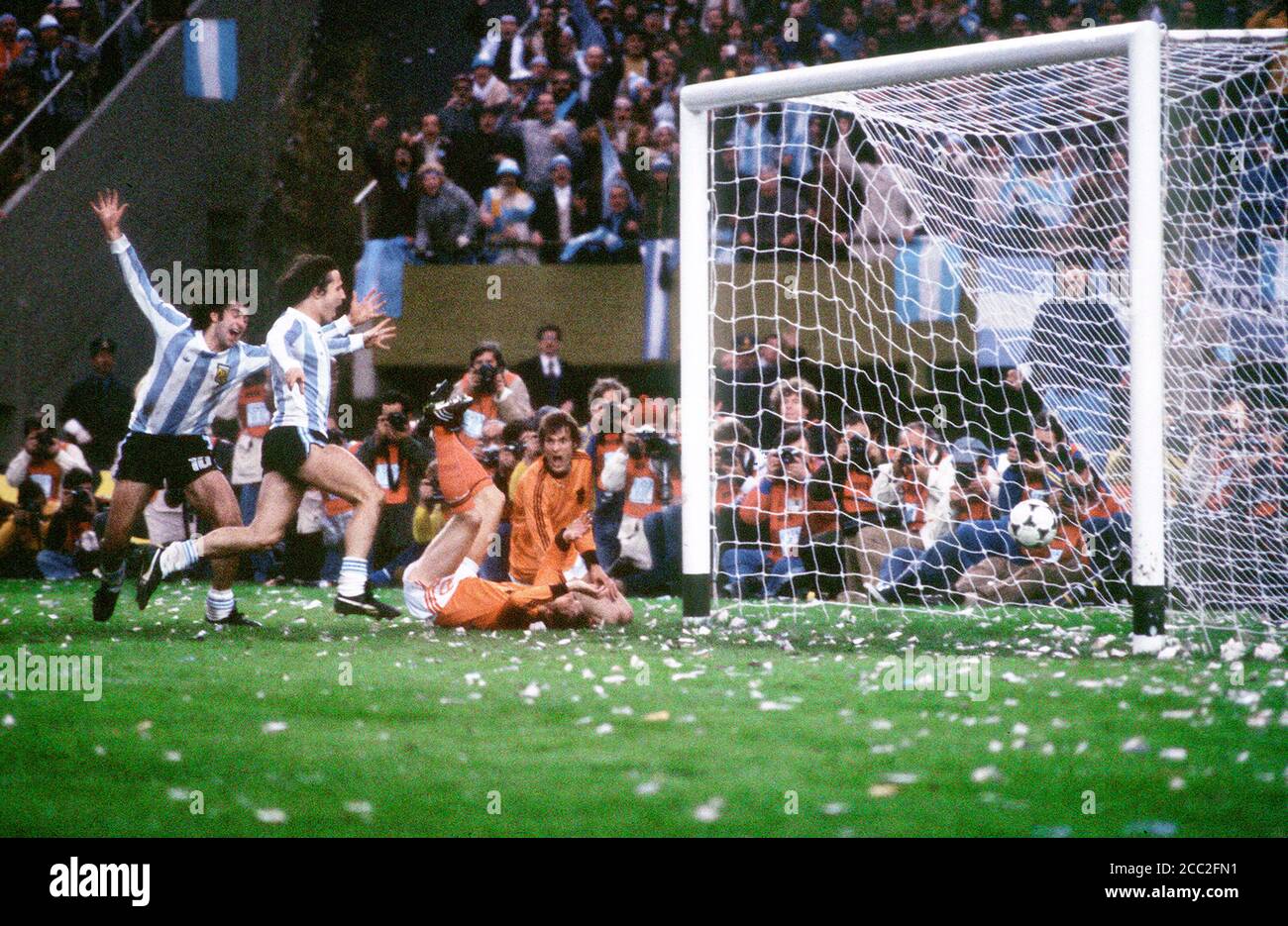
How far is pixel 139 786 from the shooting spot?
3992 millimetres

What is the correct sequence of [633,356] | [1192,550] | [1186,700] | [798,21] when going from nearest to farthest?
[1186,700] → [1192,550] → [633,356] → [798,21]

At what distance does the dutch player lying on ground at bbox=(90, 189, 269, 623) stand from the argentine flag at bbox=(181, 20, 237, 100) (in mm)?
6168

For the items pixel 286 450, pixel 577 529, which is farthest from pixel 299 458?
pixel 577 529

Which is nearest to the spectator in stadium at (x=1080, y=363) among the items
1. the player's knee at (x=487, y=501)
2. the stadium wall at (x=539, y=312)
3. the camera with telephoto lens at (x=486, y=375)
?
the stadium wall at (x=539, y=312)

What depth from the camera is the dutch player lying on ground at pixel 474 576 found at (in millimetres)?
7328

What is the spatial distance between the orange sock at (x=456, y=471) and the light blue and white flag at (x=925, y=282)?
9.77 feet

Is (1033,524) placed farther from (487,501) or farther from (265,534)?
(265,534)

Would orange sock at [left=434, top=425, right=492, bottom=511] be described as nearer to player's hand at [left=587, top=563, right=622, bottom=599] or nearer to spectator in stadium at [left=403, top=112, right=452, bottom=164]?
player's hand at [left=587, top=563, right=622, bottom=599]

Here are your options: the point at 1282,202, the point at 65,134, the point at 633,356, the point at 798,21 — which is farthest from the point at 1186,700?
the point at 65,134

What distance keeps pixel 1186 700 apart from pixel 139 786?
137 inches

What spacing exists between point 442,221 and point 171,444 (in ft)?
12.9

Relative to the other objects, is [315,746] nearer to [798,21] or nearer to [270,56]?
[798,21]

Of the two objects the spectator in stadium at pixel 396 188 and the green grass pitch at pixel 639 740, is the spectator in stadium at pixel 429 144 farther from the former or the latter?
the green grass pitch at pixel 639 740

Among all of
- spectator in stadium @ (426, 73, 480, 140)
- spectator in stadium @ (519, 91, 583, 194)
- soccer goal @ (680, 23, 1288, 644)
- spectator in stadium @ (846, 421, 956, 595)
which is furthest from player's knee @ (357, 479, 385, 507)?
spectator in stadium @ (426, 73, 480, 140)
